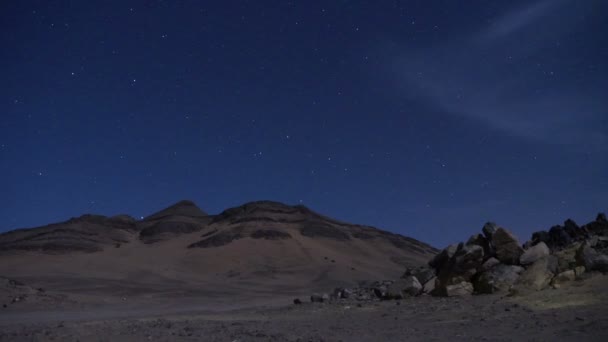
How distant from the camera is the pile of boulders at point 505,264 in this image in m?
13.2

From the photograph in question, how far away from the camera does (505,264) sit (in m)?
15.3

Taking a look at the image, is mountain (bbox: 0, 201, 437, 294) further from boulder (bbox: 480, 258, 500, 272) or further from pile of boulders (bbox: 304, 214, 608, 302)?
boulder (bbox: 480, 258, 500, 272)

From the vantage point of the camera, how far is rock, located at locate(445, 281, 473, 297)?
49.2ft

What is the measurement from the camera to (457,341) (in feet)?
26.7

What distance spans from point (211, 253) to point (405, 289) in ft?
160

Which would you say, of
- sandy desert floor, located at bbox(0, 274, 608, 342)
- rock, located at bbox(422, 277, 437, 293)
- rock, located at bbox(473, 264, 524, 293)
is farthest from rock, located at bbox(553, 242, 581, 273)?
rock, located at bbox(422, 277, 437, 293)

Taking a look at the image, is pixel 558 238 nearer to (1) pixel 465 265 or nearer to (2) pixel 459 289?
(1) pixel 465 265

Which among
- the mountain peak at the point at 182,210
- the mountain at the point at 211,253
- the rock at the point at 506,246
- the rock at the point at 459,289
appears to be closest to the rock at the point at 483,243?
the rock at the point at 506,246

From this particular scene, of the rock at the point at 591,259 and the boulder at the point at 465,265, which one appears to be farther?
the boulder at the point at 465,265

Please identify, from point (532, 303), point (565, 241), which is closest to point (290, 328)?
point (532, 303)

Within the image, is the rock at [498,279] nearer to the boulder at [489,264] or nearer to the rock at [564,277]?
the boulder at [489,264]

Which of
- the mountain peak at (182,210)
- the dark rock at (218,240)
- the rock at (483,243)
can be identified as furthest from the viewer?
the mountain peak at (182,210)

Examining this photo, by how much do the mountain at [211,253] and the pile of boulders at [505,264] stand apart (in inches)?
820

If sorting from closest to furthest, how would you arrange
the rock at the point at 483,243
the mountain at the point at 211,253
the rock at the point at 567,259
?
the rock at the point at 567,259, the rock at the point at 483,243, the mountain at the point at 211,253
